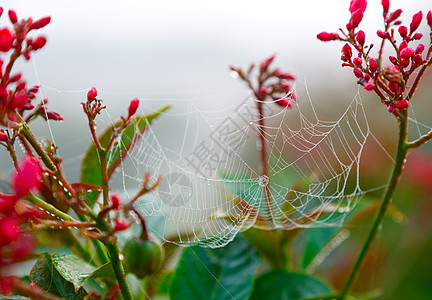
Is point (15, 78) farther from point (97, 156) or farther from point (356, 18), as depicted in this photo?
point (356, 18)

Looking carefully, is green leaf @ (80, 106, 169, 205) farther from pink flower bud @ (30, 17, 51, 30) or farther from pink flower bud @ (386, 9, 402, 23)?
pink flower bud @ (386, 9, 402, 23)

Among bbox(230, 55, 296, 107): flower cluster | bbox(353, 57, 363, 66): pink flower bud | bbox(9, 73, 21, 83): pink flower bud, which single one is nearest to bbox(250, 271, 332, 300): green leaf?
bbox(230, 55, 296, 107): flower cluster

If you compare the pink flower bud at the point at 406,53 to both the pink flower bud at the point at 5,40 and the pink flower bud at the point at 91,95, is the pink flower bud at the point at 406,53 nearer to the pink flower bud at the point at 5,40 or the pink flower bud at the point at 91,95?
the pink flower bud at the point at 91,95

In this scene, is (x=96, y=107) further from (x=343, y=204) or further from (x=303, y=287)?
(x=343, y=204)

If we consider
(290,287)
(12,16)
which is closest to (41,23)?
(12,16)

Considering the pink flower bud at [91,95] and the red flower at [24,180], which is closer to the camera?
the red flower at [24,180]

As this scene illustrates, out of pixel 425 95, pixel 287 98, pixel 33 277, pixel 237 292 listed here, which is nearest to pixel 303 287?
pixel 237 292

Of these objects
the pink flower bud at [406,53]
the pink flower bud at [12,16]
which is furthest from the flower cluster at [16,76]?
the pink flower bud at [406,53]
